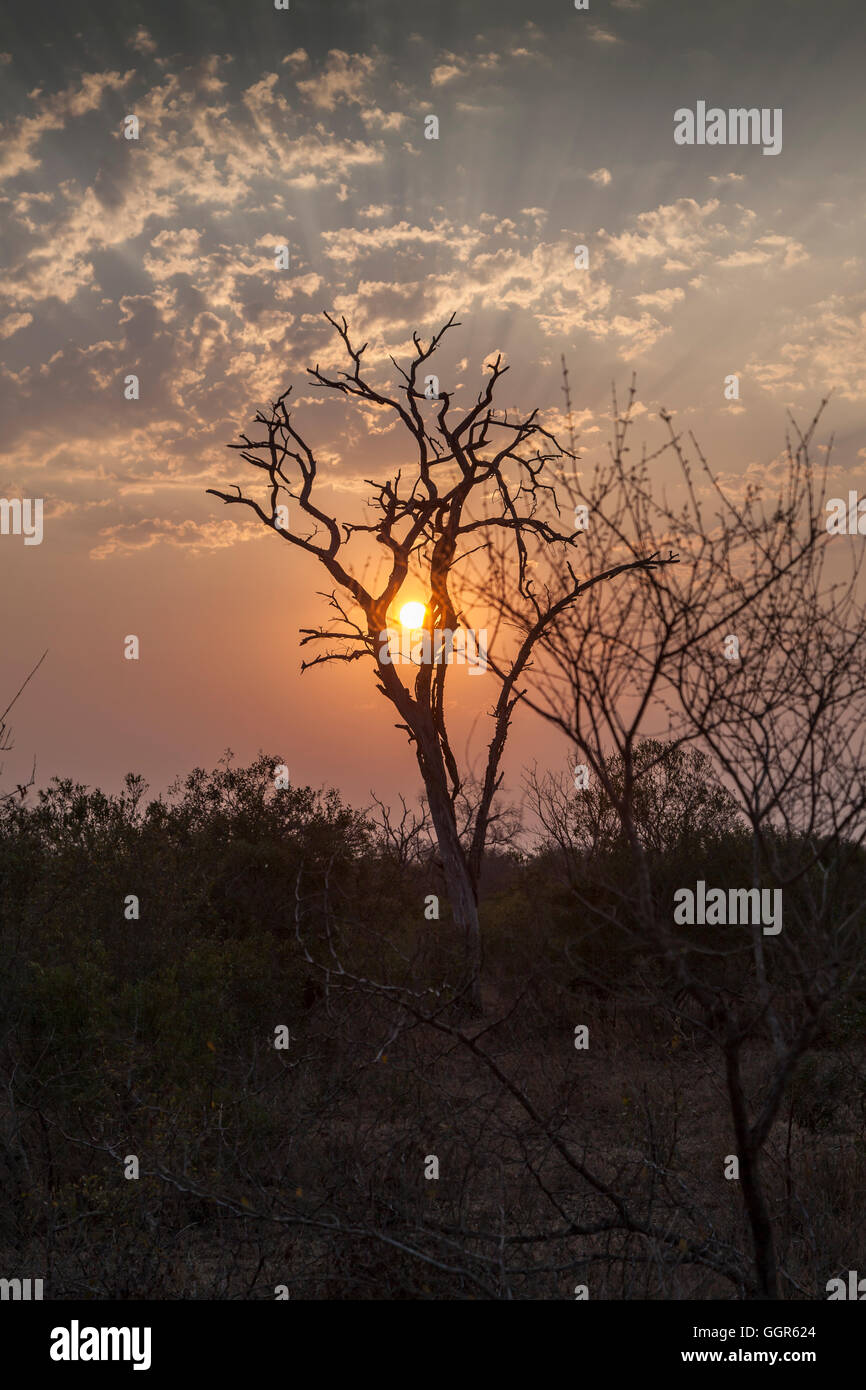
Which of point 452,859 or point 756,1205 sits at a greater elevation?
point 452,859

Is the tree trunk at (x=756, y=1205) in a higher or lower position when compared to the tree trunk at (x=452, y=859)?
lower

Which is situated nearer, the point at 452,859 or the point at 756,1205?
the point at 756,1205

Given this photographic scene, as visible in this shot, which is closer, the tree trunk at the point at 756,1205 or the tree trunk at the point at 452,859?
the tree trunk at the point at 756,1205

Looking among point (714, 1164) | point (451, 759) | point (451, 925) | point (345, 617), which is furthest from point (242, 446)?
point (714, 1164)

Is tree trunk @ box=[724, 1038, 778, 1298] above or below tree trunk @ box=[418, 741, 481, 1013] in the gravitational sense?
below

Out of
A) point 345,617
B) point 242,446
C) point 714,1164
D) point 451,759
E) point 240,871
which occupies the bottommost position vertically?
point 714,1164

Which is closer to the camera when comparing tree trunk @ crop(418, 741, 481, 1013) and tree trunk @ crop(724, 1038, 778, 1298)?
tree trunk @ crop(724, 1038, 778, 1298)

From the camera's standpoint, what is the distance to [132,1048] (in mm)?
8117
